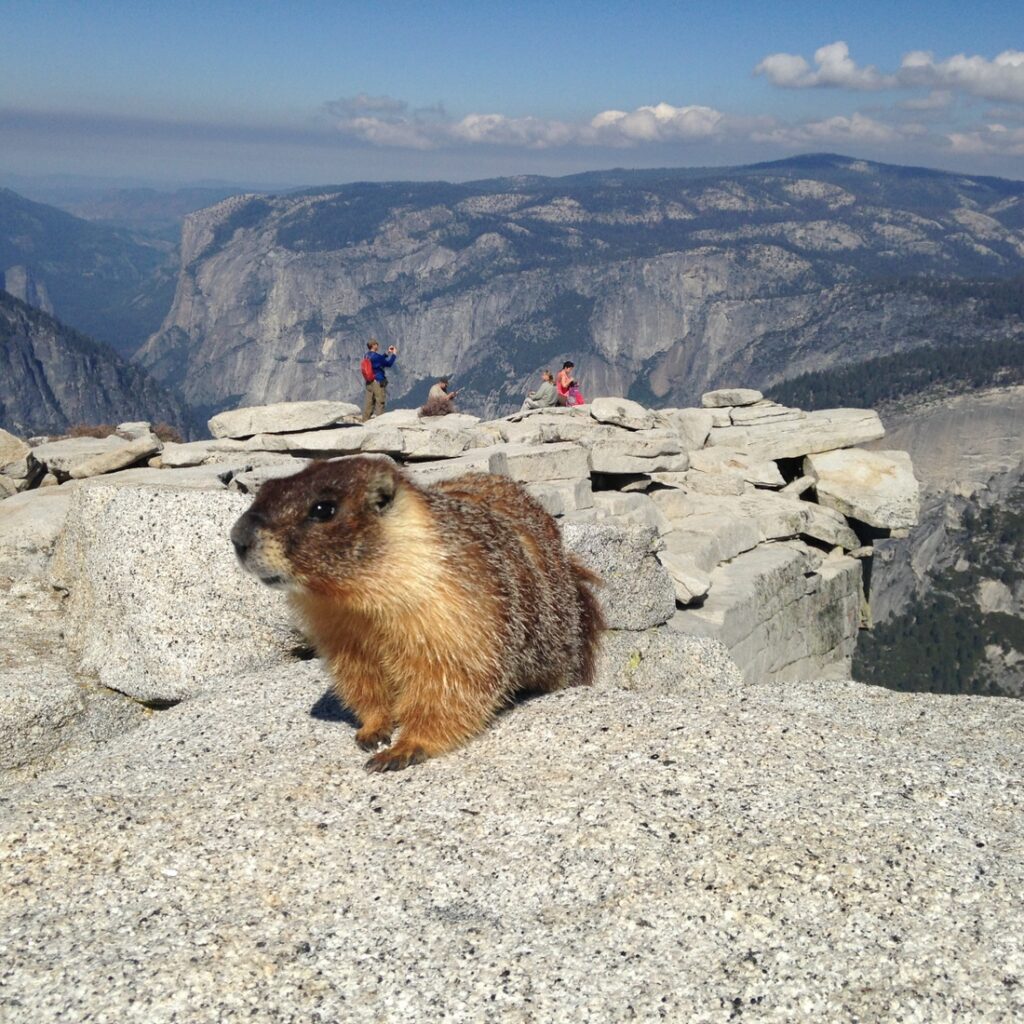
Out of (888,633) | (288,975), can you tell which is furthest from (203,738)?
(888,633)

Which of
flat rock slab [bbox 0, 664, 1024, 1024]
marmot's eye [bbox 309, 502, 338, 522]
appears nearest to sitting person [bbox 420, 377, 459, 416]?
flat rock slab [bbox 0, 664, 1024, 1024]

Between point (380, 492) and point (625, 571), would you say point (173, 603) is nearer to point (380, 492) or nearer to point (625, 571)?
point (380, 492)

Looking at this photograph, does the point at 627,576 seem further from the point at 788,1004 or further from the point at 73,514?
the point at 788,1004

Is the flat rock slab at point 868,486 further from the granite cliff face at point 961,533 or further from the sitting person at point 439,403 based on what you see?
the granite cliff face at point 961,533

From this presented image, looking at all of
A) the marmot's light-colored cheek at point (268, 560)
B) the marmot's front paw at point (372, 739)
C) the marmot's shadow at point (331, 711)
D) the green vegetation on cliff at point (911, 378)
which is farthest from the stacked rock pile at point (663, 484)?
the green vegetation on cliff at point (911, 378)

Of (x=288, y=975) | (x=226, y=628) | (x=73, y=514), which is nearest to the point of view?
(x=288, y=975)

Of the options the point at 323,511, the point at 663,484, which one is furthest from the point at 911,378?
the point at 323,511
